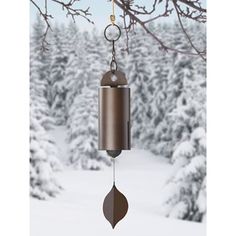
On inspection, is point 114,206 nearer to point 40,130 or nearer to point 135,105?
point 135,105

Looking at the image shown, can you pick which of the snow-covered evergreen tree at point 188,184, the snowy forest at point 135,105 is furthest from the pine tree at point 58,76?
the snow-covered evergreen tree at point 188,184

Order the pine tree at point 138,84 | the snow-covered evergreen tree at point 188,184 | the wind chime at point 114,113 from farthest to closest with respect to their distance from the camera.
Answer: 1. the snow-covered evergreen tree at point 188,184
2. the pine tree at point 138,84
3. the wind chime at point 114,113

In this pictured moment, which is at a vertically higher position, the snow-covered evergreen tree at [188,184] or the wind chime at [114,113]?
the wind chime at [114,113]

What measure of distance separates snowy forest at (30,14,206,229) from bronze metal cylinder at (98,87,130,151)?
1.32 m

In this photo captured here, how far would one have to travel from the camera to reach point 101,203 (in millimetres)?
2416

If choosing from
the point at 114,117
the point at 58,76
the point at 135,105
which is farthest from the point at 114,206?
the point at 58,76

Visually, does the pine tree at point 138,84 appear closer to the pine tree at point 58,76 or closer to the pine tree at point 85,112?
the pine tree at point 85,112

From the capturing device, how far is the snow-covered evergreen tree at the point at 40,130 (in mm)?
2410

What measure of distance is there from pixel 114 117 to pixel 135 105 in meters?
1.35
